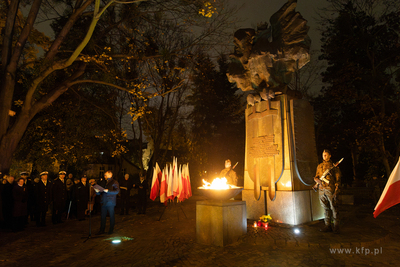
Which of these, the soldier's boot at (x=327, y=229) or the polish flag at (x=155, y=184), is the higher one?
the polish flag at (x=155, y=184)

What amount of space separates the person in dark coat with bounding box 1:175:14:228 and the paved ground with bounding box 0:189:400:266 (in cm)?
168

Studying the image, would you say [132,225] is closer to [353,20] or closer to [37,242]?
[37,242]

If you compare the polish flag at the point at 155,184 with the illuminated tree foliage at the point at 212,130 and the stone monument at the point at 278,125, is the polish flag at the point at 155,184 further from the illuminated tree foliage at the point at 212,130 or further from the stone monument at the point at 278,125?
the illuminated tree foliage at the point at 212,130

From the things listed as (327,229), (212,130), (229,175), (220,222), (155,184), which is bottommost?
(327,229)

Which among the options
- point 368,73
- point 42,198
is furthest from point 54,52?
point 368,73

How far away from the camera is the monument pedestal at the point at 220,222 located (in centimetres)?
582

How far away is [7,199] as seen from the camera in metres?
9.04

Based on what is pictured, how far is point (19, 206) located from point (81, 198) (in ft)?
9.44

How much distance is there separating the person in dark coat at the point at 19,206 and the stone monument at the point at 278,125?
7133mm

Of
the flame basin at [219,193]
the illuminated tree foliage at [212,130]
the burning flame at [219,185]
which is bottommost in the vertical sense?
the flame basin at [219,193]

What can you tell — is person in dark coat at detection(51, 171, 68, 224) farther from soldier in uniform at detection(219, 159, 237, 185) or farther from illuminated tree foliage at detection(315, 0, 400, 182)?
illuminated tree foliage at detection(315, 0, 400, 182)
